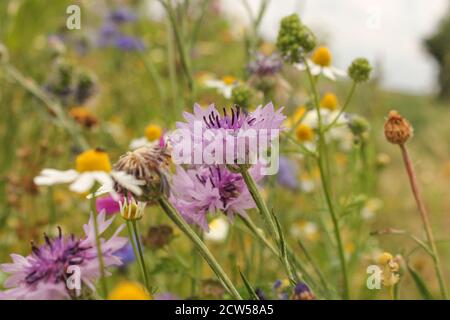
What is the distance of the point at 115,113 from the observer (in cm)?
197

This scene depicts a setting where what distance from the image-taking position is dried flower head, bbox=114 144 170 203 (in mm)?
408

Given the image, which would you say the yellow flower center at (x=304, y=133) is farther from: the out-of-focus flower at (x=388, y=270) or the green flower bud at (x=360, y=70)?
the out-of-focus flower at (x=388, y=270)

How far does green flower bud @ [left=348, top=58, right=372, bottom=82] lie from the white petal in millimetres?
394

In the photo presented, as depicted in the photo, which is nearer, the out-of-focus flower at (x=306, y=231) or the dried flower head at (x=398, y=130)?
the dried flower head at (x=398, y=130)

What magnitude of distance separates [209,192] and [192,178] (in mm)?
18

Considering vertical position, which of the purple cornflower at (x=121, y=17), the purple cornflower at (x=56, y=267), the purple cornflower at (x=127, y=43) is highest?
the purple cornflower at (x=121, y=17)

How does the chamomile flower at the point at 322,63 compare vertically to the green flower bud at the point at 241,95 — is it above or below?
above

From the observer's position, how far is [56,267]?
0.42 m

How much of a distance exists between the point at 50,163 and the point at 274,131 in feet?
3.21

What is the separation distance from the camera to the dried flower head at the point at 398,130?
0.58 m

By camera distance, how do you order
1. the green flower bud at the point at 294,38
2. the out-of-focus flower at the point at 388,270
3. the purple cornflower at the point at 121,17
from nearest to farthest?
the out-of-focus flower at the point at 388,270 → the green flower bud at the point at 294,38 → the purple cornflower at the point at 121,17

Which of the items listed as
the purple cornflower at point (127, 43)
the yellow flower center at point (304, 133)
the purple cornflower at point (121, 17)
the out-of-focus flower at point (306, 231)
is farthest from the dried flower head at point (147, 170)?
the purple cornflower at point (121, 17)

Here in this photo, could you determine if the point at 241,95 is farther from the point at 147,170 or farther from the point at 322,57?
the point at 147,170

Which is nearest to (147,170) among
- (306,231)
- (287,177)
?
(287,177)
